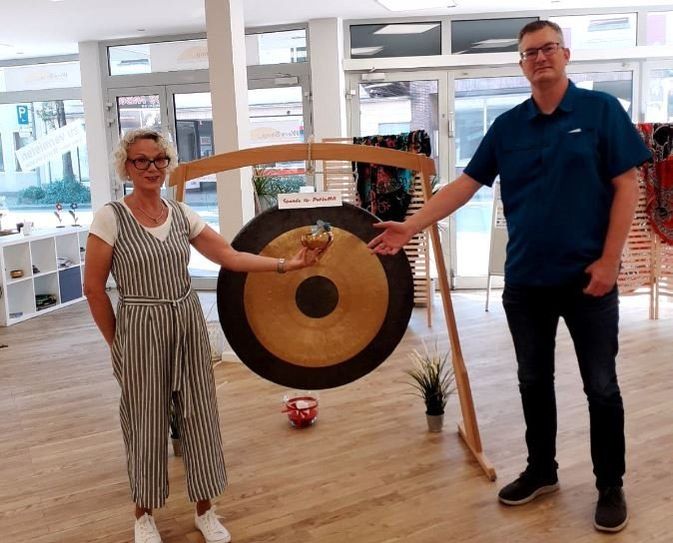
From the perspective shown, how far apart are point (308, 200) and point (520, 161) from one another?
830 millimetres

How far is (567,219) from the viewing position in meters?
2.46

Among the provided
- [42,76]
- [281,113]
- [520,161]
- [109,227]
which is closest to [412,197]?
[281,113]

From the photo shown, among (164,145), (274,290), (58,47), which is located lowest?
(274,290)

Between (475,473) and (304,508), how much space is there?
76cm

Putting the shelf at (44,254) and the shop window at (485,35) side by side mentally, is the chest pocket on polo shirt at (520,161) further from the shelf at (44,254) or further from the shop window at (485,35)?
the shelf at (44,254)

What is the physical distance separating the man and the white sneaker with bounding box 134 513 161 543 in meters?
1.48

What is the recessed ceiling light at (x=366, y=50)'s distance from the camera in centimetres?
707

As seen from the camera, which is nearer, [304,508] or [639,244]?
[304,508]

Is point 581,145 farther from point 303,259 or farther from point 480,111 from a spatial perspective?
point 480,111

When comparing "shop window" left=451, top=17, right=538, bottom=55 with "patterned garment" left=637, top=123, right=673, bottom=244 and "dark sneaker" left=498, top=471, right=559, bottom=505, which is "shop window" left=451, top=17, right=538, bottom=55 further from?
"dark sneaker" left=498, top=471, right=559, bottom=505

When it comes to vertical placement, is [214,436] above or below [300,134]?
below

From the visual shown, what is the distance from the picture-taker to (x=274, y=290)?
2.95m

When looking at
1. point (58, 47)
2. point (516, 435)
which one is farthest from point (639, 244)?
point (58, 47)

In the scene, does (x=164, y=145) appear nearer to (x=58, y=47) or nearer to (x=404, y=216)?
(x=404, y=216)
